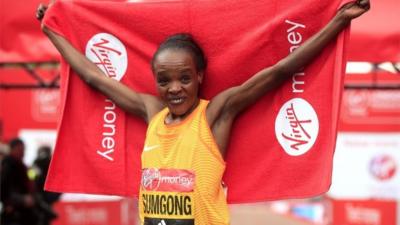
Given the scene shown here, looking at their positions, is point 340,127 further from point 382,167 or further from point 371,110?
point 382,167

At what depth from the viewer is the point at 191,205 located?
379 centimetres

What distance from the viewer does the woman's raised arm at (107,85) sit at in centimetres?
428

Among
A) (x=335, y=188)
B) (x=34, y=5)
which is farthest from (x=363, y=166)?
(x=34, y=5)

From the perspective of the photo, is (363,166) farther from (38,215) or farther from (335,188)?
(38,215)

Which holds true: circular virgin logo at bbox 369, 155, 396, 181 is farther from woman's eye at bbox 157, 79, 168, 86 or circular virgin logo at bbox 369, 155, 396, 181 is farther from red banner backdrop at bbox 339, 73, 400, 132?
woman's eye at bbox 157, 79, 168, 86

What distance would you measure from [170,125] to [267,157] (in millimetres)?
595

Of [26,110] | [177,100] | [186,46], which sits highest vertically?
[26,110]

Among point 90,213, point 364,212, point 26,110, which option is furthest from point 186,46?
point 26,110

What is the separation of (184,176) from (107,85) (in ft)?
2.72

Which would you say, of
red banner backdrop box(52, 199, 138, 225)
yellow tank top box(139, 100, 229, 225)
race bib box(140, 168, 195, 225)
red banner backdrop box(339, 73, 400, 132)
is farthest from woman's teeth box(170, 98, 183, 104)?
red banner backdrop box(52, 199, 138, 225)

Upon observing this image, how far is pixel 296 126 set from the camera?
4184 millimetres

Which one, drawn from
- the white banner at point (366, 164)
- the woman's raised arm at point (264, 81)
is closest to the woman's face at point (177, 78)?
the woman's raised arm at point (264, 81)

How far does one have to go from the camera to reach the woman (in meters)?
3.81

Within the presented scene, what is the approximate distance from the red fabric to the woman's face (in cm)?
34
